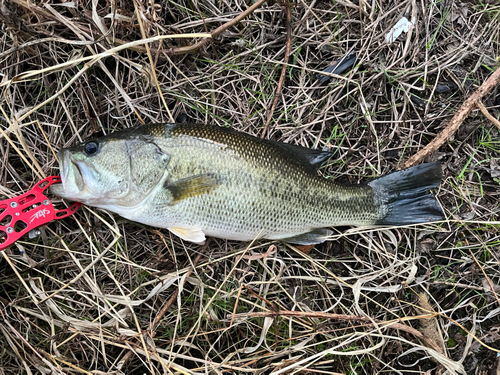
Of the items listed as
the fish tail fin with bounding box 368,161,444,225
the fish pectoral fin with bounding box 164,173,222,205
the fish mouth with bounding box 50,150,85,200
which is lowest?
the fish tail fin with bounding box 368,161,444,225

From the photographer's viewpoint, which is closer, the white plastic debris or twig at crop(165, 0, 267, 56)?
twig at crop(165, 0, 267, 56)

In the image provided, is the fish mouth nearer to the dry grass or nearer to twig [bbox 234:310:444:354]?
the dry grass

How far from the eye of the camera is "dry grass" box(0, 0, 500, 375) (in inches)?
110

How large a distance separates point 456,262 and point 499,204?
0.70 meters

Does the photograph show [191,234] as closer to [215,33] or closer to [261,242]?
[261,242]

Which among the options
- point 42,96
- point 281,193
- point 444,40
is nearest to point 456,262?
point 281,193

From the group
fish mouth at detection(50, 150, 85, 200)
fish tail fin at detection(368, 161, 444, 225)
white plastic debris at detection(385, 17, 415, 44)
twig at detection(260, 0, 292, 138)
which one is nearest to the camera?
fish mouth at detection(50, 150, 85, 200)

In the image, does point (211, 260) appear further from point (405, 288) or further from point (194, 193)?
point (405, 288)

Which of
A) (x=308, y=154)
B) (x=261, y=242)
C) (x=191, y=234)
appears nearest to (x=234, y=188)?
(x=191, y=234)

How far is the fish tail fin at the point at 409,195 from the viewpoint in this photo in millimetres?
2900

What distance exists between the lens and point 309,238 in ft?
9.44

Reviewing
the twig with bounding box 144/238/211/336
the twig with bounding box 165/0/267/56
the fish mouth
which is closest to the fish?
the fish mouth

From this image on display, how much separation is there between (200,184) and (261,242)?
841 mm

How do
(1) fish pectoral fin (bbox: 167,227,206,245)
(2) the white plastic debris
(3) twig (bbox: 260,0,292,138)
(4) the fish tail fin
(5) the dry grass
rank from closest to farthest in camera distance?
(1) fish pectoral fin (bbox: 167,227,206,245) < (5) the dry grass < (4) the fish tail fin < (3) twig (bbox: 260,0,292,138) < (2) the white plastic debris
